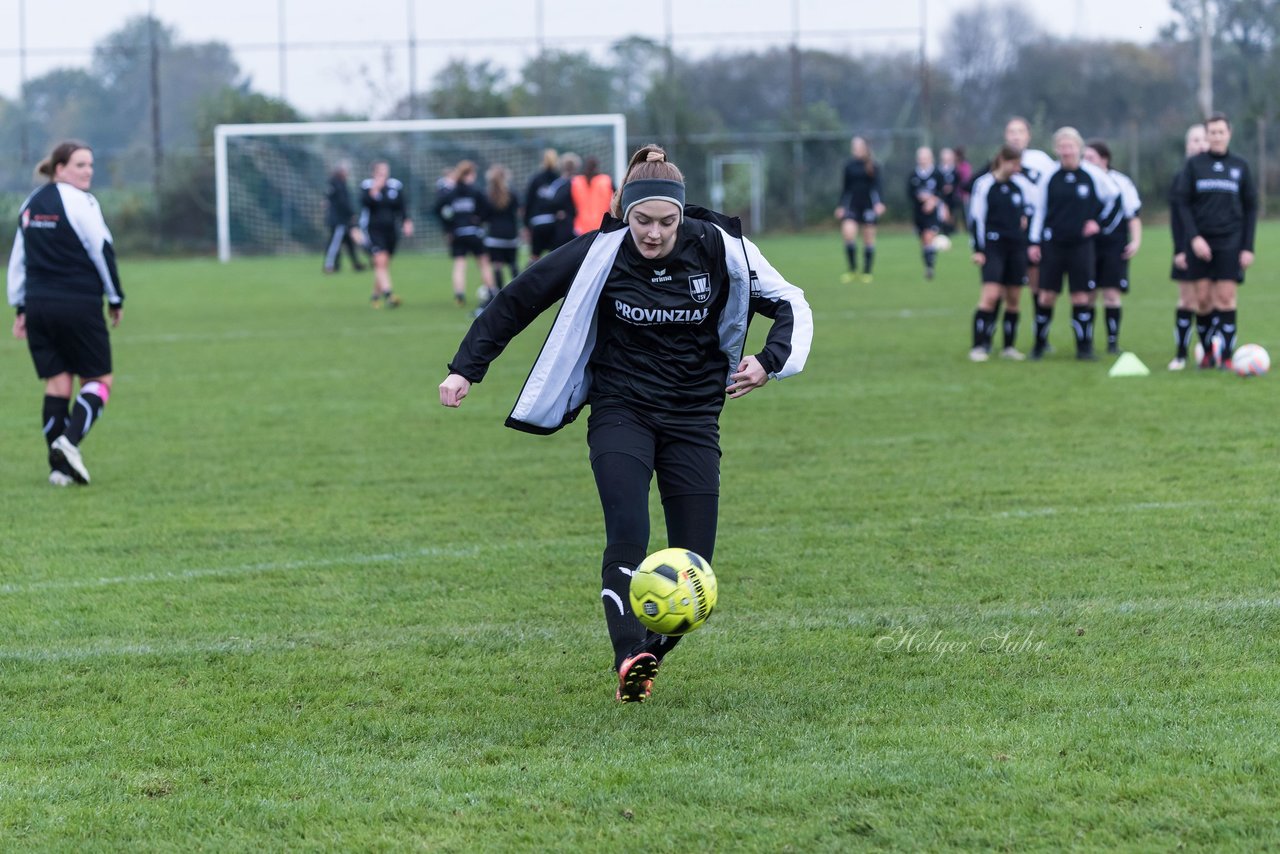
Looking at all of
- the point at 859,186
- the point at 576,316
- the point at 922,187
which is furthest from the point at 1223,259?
the point at 922,187

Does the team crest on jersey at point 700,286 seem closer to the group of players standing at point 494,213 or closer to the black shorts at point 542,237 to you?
the group of players standing at point 494,213

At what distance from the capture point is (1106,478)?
806 cm

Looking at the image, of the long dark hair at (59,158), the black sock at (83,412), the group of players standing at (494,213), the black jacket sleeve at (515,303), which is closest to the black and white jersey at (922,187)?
the group of players standing at (494,213)

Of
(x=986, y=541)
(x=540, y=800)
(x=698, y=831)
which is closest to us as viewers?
(x=698, y=831)

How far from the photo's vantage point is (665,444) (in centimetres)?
489

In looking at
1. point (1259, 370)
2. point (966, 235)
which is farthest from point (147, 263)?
point (1259, 370)

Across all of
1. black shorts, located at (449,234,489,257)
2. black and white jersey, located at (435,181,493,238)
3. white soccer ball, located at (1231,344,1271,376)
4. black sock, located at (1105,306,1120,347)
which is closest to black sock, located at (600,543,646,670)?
white soccer ball, located at (1231,344,1271,376)

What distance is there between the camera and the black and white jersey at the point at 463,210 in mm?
19891

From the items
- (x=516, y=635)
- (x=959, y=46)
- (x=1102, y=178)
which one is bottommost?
(x=516, y=635)

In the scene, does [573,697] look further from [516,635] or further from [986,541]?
[986,541]

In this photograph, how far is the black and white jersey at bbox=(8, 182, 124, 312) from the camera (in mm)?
8406

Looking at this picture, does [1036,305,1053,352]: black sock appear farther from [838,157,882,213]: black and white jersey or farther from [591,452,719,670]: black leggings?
[838,157,882,213]: black and white jersey

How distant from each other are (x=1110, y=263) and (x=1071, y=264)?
510 millimetres

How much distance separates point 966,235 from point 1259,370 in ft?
86.0
